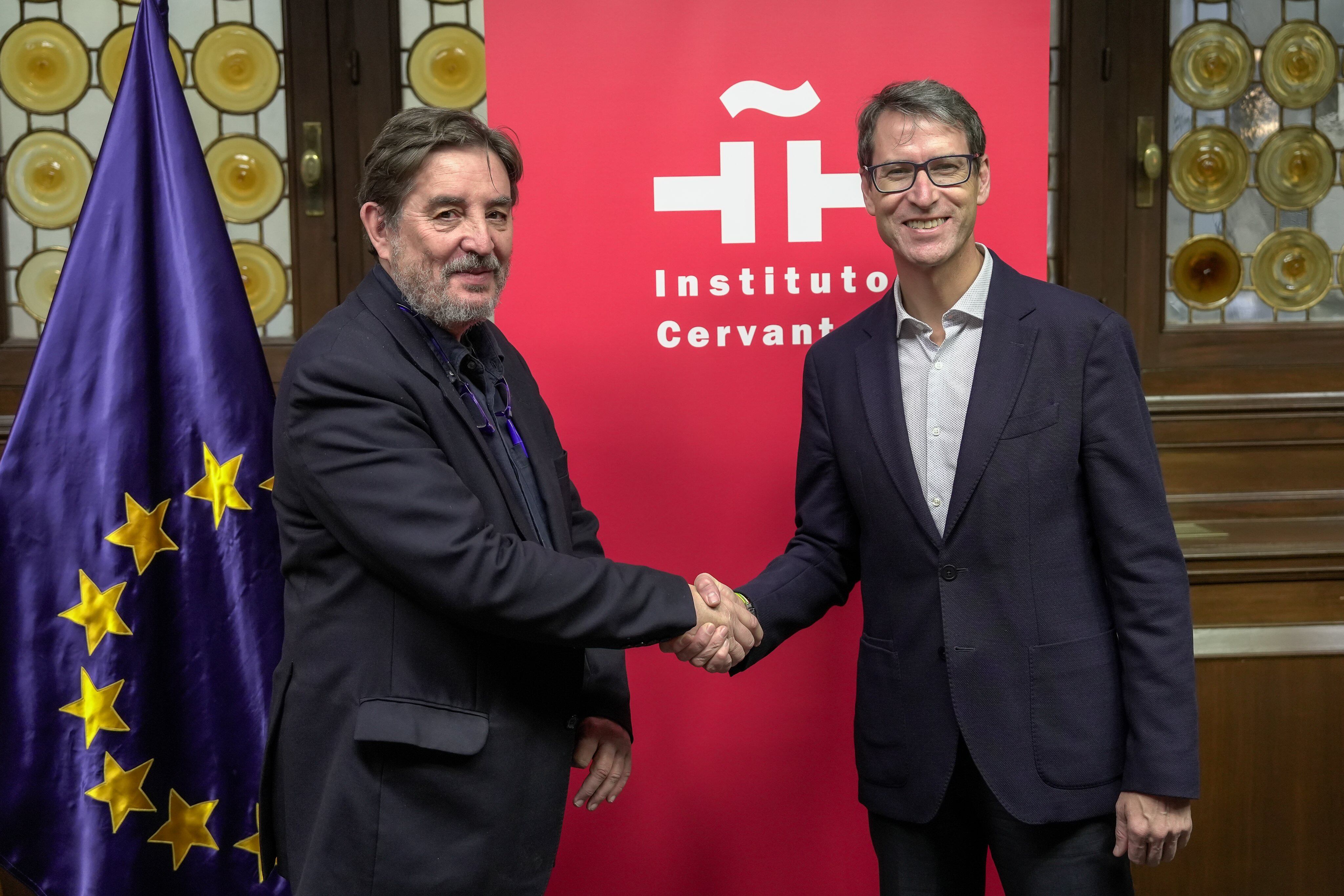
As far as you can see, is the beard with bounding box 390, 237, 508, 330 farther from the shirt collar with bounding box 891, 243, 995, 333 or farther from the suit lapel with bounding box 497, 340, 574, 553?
the shirt collar with bounding box 891, 243, 995, 333

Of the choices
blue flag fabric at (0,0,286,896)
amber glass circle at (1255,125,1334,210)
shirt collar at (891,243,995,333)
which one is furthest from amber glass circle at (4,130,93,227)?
amber glass circle at (1255,125,1334,210)

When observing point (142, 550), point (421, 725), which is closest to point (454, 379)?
point (421, 725)

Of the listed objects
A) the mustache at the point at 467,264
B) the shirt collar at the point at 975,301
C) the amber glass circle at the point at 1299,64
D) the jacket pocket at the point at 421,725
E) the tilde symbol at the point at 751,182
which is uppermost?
the amber glass circle at the point at 1299,64

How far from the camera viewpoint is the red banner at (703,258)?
6.12ft

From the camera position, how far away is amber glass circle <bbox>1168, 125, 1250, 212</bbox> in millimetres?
2979

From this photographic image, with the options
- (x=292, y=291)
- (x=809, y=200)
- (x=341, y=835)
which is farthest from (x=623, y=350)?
(x=292, y=291)

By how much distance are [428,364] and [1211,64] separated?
2.54 metres

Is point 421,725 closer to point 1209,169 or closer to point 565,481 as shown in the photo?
point 565,481

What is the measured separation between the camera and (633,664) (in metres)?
1.97

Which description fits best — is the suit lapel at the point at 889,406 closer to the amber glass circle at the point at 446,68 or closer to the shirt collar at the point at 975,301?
the shirt collar at the point at 975,301

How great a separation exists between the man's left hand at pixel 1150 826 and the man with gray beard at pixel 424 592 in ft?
2.00

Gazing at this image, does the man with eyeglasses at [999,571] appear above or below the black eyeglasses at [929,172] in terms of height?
below

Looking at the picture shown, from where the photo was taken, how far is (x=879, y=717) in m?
1.55

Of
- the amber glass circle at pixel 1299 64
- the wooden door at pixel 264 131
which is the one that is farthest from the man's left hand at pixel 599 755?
the amber glass circle at pixel 1299 64
